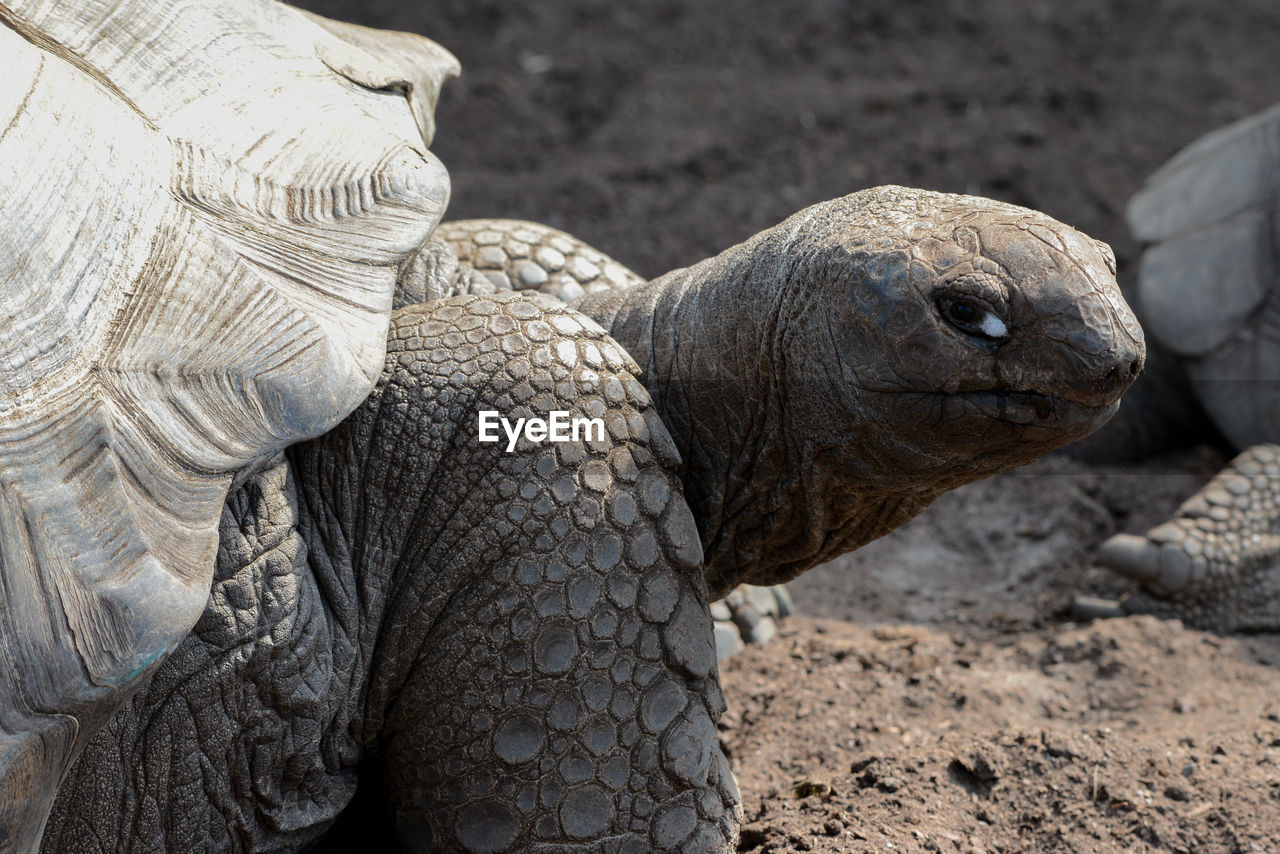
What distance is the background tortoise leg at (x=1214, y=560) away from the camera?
3.51 m

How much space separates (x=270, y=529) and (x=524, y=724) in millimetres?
518

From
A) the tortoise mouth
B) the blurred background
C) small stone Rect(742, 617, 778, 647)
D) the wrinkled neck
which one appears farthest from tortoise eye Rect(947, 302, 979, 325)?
the blurred background

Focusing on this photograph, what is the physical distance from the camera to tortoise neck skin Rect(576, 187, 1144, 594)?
5.88 feet

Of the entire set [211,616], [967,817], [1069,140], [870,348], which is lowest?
[1069,140]

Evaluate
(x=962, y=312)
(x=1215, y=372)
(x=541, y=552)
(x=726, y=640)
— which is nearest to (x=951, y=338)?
(x=962, y=312)

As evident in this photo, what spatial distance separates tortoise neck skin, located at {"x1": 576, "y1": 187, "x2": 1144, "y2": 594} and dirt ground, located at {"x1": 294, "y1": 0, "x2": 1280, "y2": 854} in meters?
0.60

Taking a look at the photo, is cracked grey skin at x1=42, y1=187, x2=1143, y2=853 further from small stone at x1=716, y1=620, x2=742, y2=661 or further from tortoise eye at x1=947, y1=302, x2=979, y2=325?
small stone at x1=716, y1=620, x2=742, y2=661

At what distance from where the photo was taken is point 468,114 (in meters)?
5.97

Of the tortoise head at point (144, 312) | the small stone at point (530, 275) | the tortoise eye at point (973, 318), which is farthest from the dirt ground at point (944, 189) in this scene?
the tortoise head at point (144, 312)

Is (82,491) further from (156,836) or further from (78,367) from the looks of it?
(156,836)

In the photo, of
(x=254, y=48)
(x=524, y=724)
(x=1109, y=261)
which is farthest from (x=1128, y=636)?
(x=254, y=48)

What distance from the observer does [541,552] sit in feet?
6.44

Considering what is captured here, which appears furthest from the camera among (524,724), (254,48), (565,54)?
(565,54)

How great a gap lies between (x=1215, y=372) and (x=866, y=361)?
9.38ft
